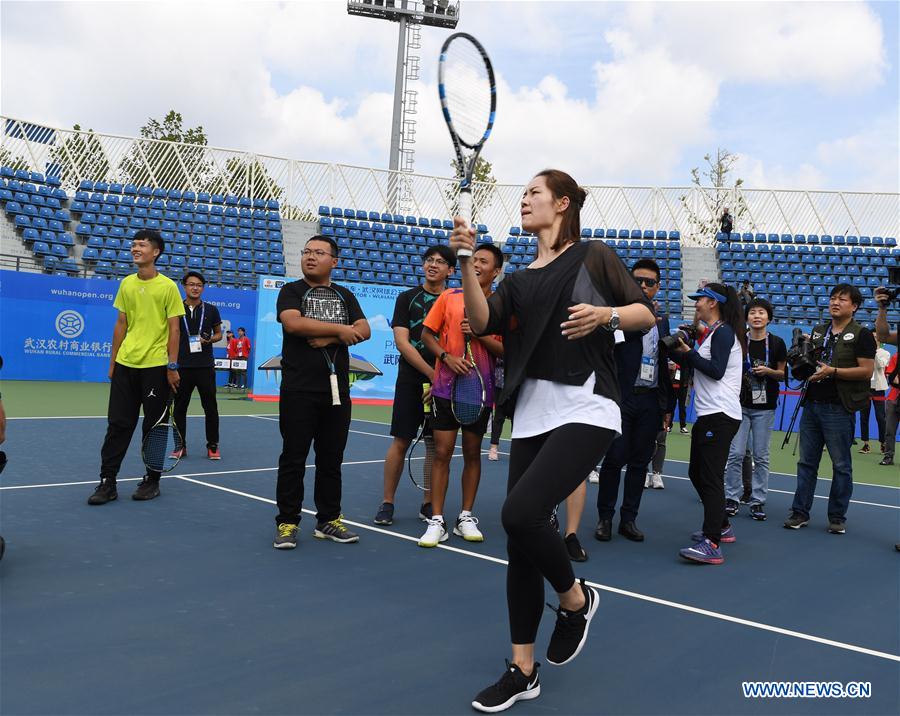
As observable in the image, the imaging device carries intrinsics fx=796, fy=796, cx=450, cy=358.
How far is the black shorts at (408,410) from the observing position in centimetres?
605

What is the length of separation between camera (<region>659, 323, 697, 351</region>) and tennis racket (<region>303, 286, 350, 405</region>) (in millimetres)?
2245

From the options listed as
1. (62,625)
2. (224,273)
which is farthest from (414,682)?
(224,273)

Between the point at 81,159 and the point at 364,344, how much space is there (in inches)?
552

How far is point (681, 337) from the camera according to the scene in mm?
5594

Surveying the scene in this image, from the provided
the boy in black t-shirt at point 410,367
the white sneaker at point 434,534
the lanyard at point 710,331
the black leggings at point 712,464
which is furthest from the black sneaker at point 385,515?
the lanyard at point 710,331

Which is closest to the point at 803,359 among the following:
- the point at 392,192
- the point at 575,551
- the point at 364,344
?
the point at 575,551

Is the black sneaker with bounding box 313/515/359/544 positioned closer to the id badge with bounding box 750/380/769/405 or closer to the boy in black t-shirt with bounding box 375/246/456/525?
the boy in black t-shirt with bounding box 375/246/456/525

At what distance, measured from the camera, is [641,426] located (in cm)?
601

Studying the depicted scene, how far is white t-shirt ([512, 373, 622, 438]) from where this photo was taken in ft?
9.86

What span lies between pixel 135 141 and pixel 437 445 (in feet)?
79.6

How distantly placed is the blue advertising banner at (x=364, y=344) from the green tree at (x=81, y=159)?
11334 millimetres

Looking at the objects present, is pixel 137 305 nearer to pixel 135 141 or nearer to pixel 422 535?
pixel 422 535

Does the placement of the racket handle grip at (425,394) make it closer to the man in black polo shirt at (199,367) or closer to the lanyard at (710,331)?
the lanyard at (710,331)

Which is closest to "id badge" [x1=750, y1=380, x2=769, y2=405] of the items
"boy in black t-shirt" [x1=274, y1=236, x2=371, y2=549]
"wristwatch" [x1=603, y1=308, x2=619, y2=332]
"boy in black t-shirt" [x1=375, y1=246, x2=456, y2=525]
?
"boy in black t-shirt" [x1=375, y1=246, x2=456, y2=525]
